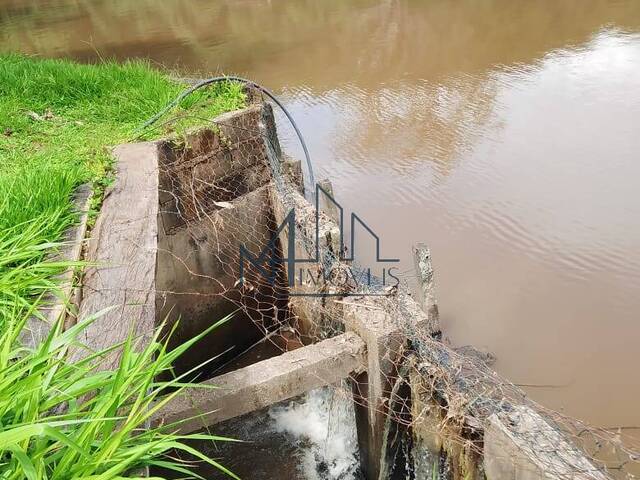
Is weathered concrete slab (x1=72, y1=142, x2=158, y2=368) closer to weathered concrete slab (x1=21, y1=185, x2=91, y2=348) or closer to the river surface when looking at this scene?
weathered concrete slab (x1=21, y1=185, x2=91, y2=348)

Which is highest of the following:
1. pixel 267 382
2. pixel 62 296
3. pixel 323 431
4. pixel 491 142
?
pixel 62 296

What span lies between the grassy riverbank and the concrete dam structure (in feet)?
0.68

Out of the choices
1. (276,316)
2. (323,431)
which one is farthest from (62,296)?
(276,316)

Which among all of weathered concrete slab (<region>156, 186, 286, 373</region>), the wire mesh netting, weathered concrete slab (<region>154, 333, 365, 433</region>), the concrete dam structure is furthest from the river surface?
weathered concrete slab (<region>154, 333, 365, 433</region>)

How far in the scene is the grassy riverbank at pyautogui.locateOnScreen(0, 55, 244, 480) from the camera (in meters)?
1.57

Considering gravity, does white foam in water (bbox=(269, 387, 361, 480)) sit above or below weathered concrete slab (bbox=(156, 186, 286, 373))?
below

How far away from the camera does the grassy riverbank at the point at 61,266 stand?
1.57 metres

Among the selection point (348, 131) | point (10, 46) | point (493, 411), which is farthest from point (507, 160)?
point (10, 46)

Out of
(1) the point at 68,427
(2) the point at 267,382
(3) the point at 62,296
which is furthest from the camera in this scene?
(2) the point at 267,382

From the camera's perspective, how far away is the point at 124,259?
295 centimetres

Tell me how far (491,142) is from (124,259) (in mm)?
6453

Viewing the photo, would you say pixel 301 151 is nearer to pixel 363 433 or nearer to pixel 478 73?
pixel 478 73

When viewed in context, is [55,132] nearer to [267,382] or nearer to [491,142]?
[267,382]

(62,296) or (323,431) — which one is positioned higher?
(62,296)
